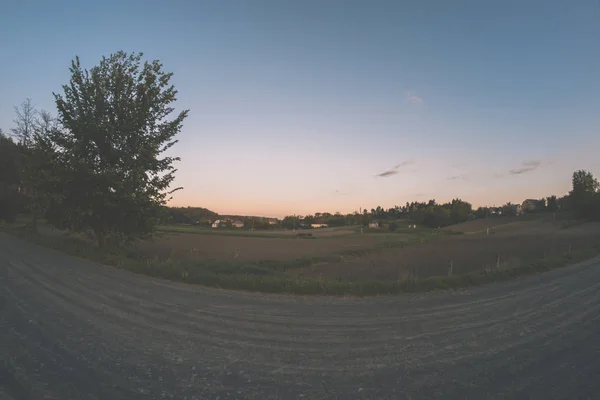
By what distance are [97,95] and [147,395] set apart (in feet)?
51.3

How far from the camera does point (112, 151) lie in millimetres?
13797

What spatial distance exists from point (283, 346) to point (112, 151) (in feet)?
44.9

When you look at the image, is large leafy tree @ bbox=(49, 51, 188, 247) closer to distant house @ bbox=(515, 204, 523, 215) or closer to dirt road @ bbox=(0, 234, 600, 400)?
dirt road @ bbox=(0, 234, 600, 400)

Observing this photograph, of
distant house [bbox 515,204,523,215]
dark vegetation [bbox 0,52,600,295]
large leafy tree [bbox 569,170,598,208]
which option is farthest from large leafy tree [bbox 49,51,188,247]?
distant house [bbox 515,204,523,215]

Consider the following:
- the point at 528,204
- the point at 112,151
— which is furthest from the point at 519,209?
the point at 112,151

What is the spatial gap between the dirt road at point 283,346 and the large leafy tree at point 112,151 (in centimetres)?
629

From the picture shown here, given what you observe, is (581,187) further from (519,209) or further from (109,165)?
(109,165)

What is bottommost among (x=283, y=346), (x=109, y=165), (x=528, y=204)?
(x=283, y=346)

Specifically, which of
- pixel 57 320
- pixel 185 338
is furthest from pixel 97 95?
pixel 185 338

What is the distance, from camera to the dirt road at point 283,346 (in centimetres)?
308

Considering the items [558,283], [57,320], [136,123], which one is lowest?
[558,283]

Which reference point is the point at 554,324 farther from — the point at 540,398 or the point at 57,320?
the point at 57,320

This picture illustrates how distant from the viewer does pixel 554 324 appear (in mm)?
5574

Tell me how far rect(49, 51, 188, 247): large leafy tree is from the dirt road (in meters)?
6.29
